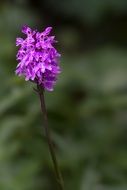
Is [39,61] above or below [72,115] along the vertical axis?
above

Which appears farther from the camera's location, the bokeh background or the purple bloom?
the bokeh background

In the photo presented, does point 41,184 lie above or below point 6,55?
below

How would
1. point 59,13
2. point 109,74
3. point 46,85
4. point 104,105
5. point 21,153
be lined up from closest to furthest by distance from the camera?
point 46,85 → point 21,153 → point 104,105 → point 109,74 → point 59,13

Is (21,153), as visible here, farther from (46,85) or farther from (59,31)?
(59,31)

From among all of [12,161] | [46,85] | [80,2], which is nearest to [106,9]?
[80,2]
